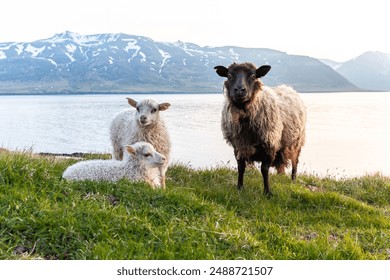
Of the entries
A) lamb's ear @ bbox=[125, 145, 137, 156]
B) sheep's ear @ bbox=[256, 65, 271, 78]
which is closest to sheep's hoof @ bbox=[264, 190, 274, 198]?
sheep's ear @ bbox=[256, 65, 271, 78]

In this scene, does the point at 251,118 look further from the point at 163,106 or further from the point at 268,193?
the point at 163,106

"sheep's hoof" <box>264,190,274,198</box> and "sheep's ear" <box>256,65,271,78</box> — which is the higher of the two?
"sheep's ear" <box>256,65,271,78</box>

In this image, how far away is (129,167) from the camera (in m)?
7.42

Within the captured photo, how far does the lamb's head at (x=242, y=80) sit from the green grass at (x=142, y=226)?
8.05ft

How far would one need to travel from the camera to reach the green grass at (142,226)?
446 centimetres

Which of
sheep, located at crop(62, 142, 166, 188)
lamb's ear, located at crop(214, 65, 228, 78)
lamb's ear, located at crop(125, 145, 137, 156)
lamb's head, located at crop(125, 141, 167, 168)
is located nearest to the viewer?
sheep, located at crop(62, 142, 166, 188)

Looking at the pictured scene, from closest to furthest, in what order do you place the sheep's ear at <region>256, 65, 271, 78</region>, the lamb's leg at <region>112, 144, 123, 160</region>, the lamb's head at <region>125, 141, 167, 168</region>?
1. the lamb's head at <region>125, 141, 167, 168</region>
2. the sheep's ear at <region>256, 65, 271, 78</region>
3. the lamb's leg at <region>112, 144, 123, 160</region>

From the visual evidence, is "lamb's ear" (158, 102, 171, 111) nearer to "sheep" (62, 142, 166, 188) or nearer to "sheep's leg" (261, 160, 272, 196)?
"sheep" (62, 142, 166, 188)

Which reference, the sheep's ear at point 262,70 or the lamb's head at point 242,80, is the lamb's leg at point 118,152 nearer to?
the lamb's head at point 242,80

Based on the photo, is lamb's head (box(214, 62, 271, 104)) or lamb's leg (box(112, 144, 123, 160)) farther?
lamb's leg (box(112, 144, 123, 160))

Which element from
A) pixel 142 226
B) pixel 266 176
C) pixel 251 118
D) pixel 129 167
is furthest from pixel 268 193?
pixel 142 226

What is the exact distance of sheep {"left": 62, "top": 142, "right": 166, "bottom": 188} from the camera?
7.15 metres

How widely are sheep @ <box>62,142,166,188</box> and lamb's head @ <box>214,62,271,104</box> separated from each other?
235 cm

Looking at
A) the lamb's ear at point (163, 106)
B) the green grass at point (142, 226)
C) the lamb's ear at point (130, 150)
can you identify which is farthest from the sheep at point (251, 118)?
the lamb's ear at point (130, 150)
